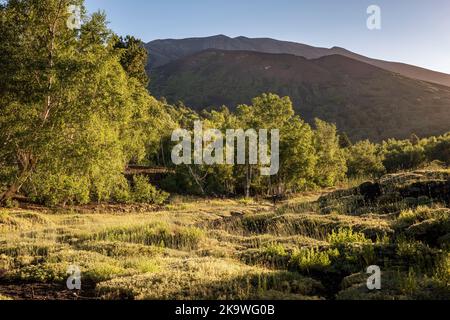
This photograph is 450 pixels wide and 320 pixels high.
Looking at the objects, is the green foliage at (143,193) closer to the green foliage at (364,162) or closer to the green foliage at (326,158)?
the green foliage at (326,158)

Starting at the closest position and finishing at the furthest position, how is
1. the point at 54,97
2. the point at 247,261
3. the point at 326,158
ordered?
the point at 247,261 < the point at 54,97 < the point at 326,158

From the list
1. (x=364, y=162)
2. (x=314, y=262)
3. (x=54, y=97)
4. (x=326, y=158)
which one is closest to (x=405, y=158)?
(x=364, y=162)

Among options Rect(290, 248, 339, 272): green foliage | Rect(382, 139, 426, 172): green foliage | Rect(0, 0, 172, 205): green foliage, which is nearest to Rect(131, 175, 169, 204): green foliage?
Rect(0, 0, 172, 205): green foliage

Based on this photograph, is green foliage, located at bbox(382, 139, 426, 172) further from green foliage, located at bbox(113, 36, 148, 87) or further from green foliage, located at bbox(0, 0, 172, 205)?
green foliage, located at bbox(0, 0, 172, 205)

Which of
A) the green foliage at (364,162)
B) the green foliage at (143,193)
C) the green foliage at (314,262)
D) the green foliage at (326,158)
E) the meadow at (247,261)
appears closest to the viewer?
the meadow at (247,261)

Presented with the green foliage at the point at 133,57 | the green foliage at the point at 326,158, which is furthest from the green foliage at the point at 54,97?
the green foliage at the point at 326,158

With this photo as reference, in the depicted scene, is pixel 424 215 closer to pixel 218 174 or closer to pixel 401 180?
pixel 401 180

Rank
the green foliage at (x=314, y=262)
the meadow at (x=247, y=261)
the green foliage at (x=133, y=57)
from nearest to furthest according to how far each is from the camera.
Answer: the meadow at (x=247, y=261), the green foliage at (x=314, y=262), the green foliage at (x=133, y=57)

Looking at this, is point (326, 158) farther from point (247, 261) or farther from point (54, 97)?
point (247, 261)

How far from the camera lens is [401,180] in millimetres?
24016

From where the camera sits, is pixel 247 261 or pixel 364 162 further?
pixel 364 162

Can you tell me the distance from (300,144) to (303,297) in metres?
45.7

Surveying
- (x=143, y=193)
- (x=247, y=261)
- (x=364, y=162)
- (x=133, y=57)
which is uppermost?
(x=133, y=57)
